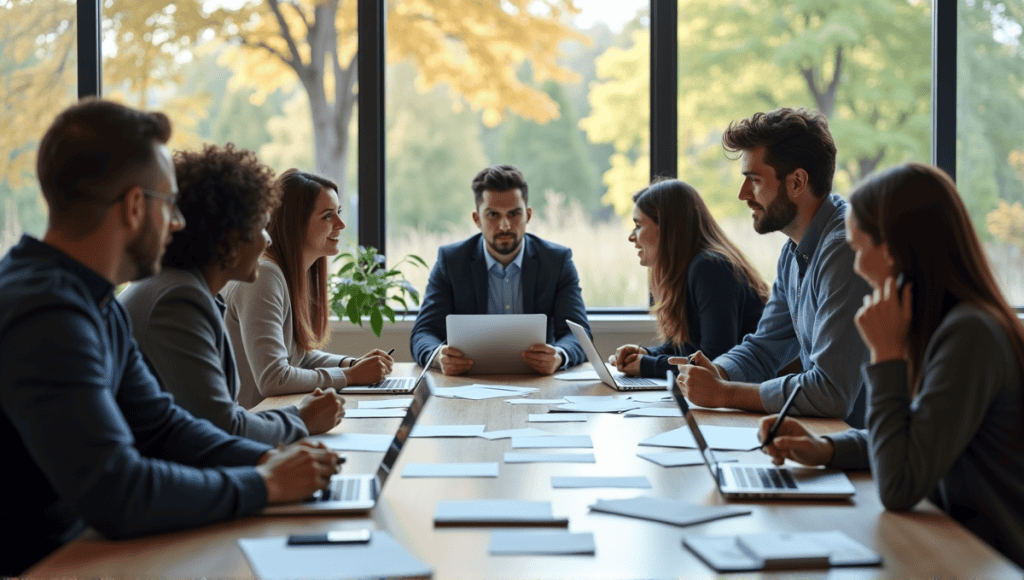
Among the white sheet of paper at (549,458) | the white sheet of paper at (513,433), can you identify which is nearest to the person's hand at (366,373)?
the white sheet of paper at (513,433)

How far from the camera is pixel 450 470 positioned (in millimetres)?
1643

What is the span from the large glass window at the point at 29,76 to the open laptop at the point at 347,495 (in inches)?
152

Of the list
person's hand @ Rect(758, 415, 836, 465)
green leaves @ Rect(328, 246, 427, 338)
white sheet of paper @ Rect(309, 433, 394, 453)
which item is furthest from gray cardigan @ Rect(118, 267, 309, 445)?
green leaves @ Rect(328, 246, 427, 338)

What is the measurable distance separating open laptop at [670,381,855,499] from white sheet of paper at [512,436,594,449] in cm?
28

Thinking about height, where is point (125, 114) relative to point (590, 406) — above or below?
above

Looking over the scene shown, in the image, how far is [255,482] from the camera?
1.34 m

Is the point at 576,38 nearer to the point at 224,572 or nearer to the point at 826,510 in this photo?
the point at 826,510

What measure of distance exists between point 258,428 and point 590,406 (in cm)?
91

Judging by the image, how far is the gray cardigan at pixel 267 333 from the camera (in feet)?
8.30

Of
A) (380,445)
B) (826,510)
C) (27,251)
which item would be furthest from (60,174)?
(826,510)

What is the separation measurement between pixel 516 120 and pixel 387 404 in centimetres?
250

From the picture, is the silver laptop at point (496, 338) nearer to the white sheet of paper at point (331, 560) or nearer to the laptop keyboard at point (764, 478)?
the laptop keyboard at point (764, 478)

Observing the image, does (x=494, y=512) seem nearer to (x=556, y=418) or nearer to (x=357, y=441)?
(x=357, y=441)

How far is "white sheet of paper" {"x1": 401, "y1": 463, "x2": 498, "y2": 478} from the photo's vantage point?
161cm
